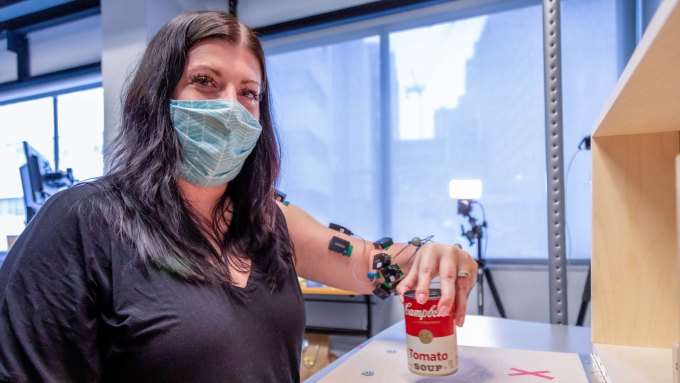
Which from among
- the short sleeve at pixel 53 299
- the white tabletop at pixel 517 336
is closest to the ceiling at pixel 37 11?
the short sleeve at pixel 53 299

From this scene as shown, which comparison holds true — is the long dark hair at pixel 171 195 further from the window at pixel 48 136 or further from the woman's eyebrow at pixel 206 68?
the window at pixel 48 136

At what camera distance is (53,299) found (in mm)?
622

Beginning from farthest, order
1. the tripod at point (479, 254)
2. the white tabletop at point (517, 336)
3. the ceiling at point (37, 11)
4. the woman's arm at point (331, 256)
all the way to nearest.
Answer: the ceiling at point (37, 11) < the tripod at point (479, 254) < the woman's arm at point (331, 256) < the white tabletop at point (517, 336)

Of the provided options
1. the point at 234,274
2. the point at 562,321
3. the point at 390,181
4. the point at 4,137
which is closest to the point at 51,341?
the point at 234,274

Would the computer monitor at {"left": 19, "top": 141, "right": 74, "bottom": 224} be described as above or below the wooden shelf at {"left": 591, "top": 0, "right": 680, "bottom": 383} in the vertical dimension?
above

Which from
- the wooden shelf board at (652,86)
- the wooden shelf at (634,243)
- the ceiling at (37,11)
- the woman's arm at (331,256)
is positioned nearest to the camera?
the wooden shelf board at (652,86)

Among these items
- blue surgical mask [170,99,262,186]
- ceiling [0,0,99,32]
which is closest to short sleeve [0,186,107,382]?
blue surgical mask [170,99,262,186]

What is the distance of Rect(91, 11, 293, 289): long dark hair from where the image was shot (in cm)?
75

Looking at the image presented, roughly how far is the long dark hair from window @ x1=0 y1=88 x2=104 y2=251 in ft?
10.3

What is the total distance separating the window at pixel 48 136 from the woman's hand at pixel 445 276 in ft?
11.7

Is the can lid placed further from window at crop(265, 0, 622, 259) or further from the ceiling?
the ceiling

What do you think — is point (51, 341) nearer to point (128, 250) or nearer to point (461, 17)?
point (128, 250)

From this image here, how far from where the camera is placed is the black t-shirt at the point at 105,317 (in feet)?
2.01

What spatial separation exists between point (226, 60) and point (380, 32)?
2.56 metres
